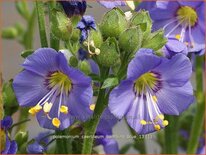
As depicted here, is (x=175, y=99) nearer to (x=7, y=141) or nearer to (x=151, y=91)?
(x=151, y=91)

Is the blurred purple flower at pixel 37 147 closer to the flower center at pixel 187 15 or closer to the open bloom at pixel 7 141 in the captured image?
the open bloom at pixel 7 141

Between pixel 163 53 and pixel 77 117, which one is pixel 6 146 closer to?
pixel 77 117

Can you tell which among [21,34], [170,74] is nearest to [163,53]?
[170,74]

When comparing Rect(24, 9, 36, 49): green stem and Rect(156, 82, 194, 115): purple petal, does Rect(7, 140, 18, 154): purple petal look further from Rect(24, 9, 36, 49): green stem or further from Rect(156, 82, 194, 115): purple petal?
Rect(24, 9, 36, 49): green stem

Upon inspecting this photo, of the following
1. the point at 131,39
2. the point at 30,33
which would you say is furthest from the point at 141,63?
the point at 30,33

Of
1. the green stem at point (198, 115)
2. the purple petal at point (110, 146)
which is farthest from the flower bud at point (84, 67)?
the green stem at point (198, 115)

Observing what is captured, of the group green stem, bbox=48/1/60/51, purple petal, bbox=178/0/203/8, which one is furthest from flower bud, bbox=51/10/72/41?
purple petal, bbox=178/0/203/8
